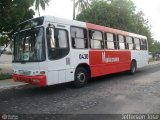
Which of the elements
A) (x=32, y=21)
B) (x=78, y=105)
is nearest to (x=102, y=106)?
(x=78, y=105)

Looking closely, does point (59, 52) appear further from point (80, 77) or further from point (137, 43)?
point (137, 43)

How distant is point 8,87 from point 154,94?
22.4ft

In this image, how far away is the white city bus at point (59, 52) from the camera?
10.0m

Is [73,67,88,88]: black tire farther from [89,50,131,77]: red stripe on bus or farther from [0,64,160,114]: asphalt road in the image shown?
[89,50,131,77]: red stripe on bus

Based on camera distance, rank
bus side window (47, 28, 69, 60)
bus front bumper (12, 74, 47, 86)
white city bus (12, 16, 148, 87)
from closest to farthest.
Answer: bus front bumper (12, 74, 47, 86) < white city bus (12, 16, 148, 87) < bus side window (47, 28, 69, 60)

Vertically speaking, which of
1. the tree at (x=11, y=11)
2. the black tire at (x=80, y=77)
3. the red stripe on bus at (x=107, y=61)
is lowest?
the black tire at (x=80, y=77)

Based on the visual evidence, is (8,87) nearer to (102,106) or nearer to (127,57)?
(102,106)

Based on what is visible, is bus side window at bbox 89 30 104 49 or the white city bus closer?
the white city bus

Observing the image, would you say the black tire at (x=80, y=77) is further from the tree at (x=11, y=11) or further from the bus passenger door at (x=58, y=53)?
the tree at (x=11, y=11)

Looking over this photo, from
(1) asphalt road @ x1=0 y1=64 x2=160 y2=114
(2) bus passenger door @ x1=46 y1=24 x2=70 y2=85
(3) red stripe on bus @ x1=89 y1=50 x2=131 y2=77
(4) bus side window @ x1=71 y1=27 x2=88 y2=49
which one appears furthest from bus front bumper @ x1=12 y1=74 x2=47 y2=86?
(3) red stripe on bus @ x1=89 y1=50 x2=131 y2=77

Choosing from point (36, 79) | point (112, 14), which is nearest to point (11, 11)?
point (36, 79)

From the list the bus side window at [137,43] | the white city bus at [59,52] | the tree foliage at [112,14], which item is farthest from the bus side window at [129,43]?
the tree foliage at [112,14]

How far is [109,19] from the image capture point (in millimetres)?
32844

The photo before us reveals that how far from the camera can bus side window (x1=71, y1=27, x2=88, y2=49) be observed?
37.8 ft
